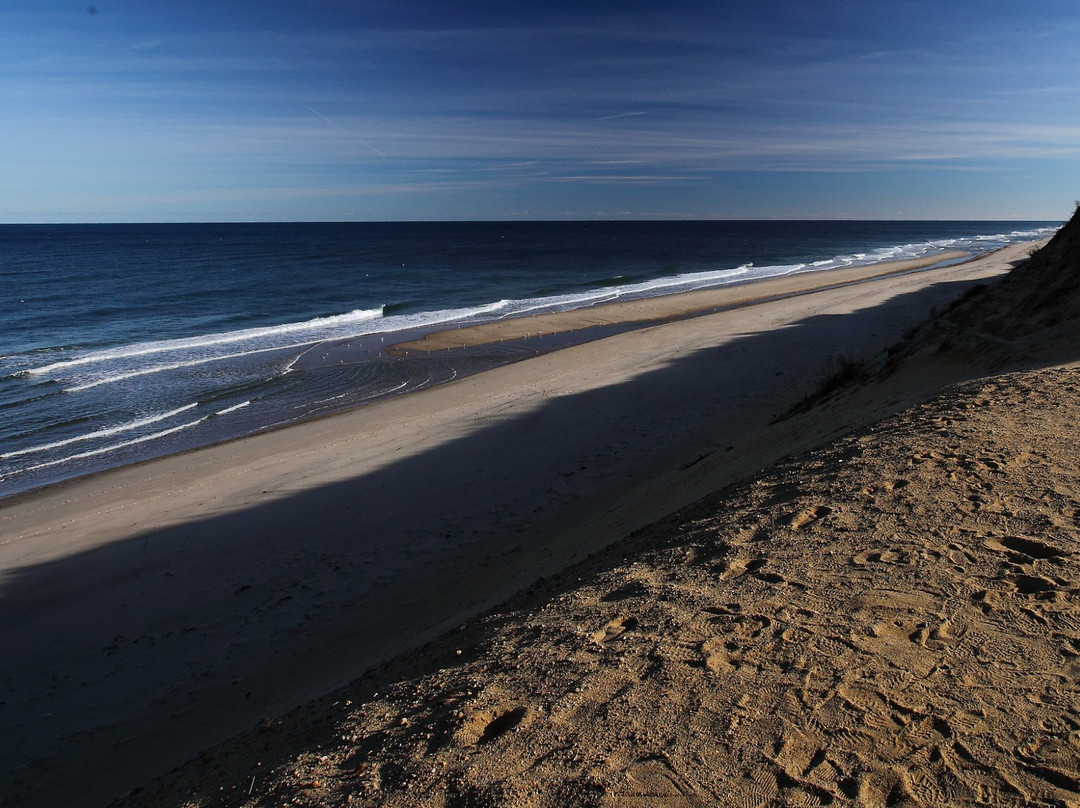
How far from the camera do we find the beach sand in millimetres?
3109

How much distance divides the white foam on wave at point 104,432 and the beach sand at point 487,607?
2.80 metres

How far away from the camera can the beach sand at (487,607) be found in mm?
3109

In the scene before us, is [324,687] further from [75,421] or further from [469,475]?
[75,421]

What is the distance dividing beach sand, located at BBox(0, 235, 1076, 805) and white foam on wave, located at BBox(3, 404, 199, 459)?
9.20 ft

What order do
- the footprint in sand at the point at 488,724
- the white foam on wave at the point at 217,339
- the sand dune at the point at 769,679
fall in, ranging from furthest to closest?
the white foam on wave at the point at 217,339
the footprint in sand at the point at 488,724
the sand dune at the point at 769,679

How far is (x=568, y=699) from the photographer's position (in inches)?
134

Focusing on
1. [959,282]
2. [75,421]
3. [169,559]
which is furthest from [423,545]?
[959,282]

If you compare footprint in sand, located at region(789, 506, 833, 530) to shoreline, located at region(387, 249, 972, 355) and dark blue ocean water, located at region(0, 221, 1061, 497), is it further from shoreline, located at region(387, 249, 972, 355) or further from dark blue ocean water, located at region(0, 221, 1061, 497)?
shoreline, located at region(387, 249, 972, 355)

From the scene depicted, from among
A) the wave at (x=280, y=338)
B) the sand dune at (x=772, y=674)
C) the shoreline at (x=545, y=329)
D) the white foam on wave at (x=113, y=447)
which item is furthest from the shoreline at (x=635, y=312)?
the sand dune at (x=772, y=674)

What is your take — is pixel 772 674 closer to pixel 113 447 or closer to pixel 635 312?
pixel 113 447

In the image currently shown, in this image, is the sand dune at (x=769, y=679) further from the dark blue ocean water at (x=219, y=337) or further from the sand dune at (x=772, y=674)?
the dark blue ocean water at (x=219, y=337)

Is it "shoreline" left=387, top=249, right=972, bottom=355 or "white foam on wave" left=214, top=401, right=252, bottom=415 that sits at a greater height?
"shoreline" left=387, top=249, right=972, bottom=355

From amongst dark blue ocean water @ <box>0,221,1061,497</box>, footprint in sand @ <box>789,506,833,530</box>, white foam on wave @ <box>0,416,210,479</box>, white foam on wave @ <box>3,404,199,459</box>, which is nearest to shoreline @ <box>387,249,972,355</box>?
dark blue ocean water @ <box>0,221,1061,497</box>

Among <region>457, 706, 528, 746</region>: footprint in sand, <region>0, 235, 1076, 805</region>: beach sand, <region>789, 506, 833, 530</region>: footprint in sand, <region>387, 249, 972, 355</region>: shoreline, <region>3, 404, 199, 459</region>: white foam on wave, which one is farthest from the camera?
<region>387, 249, 972, 355</region>: shoreline
